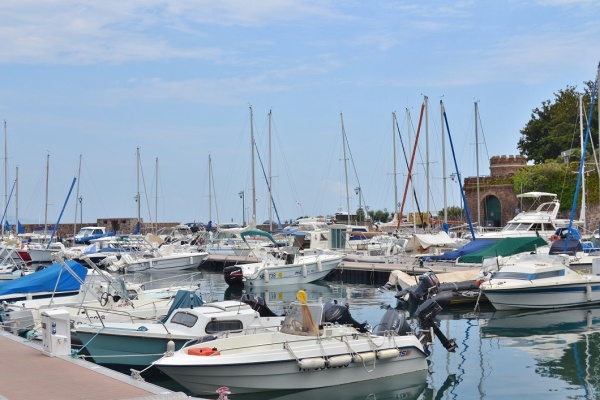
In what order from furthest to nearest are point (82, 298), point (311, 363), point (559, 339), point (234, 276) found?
point (234, 276) → point (82, 298) → point (559, 339) → point (311, 363)

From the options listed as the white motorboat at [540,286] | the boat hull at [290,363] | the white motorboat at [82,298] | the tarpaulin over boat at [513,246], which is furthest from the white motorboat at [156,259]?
the boat hull at [290,363]

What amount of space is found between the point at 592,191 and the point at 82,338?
45619mm

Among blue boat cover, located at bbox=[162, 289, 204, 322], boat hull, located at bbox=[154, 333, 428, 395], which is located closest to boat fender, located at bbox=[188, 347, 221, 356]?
boat hull, located at bbox=[154, 333, 428, 395]

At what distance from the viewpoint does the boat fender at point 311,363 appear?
54.5 feet

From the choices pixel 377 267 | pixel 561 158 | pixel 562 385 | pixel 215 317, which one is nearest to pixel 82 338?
pixel 215 317

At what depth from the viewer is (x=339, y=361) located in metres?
17.1

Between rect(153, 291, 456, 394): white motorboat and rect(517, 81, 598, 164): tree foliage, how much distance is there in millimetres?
52161

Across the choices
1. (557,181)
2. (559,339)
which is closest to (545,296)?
(559,339)

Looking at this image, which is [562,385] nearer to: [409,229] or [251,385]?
[251,385]

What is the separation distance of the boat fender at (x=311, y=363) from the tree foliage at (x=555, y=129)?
177 feet

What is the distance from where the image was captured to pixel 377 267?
41812 mm

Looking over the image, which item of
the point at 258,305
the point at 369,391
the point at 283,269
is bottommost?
the point at 369,391

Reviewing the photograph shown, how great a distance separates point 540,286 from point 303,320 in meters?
13.2

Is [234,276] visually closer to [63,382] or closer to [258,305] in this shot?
[258,305]
